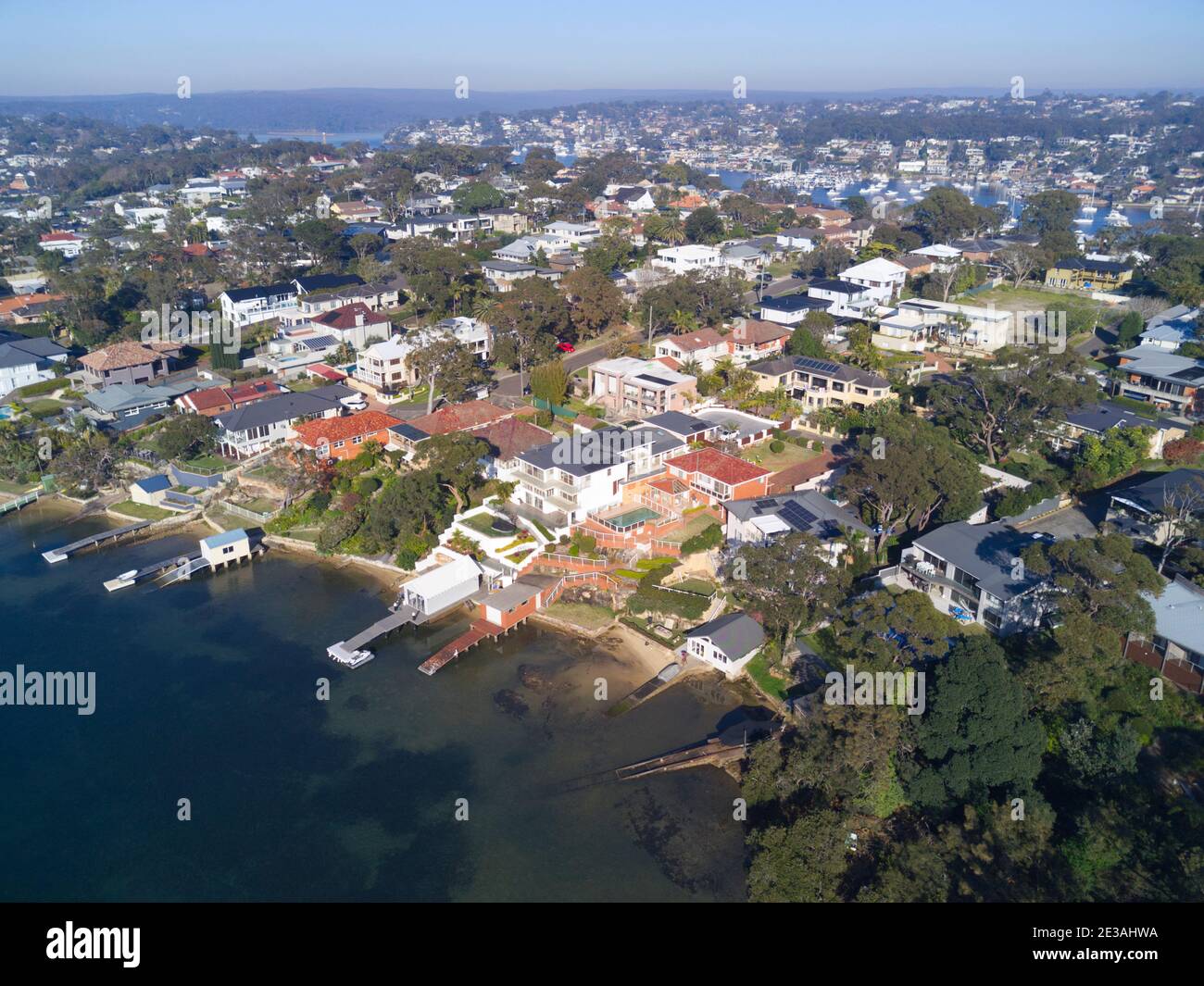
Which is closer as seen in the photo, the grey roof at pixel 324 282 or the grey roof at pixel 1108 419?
the grey roof at pixel 1108 419

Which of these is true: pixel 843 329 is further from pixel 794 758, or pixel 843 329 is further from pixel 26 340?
pixel 26 340

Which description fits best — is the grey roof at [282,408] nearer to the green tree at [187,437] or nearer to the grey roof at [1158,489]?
the green tree at [187,437]

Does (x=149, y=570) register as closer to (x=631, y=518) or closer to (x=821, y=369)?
(x=631, y=518)

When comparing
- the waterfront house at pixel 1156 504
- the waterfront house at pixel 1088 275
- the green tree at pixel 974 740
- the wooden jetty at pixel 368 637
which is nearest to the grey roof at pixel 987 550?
the waterfront house at pixel 1156 504

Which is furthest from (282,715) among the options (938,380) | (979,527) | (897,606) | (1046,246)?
(1046,246)

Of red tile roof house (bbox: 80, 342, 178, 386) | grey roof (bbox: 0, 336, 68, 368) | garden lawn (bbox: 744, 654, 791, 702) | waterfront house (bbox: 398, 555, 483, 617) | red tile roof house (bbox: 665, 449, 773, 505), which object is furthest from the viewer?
grey roof (bbox: 0, 336, 68, 368)

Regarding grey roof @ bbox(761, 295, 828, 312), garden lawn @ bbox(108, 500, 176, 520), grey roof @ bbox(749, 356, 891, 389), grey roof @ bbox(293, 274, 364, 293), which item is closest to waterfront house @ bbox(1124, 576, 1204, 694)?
grey roof @ bbox(749, 356, 891, 389)

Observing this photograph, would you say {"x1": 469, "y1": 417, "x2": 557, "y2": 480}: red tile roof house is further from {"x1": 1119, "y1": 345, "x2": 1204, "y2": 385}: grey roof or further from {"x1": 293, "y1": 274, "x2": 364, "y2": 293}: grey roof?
{"x1": 1119, "y1": 345, "x2": 1204, "y2": 385}: grey roof
